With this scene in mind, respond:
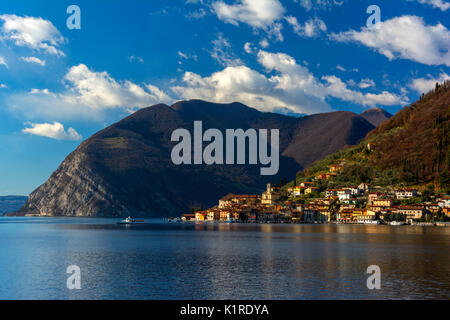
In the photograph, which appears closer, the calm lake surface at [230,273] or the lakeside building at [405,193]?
the calm lake surface at [230,273]

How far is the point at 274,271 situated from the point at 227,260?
38.3 ft

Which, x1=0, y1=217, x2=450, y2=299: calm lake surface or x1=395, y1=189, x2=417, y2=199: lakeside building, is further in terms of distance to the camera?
x1=395, y1=189, x2=417, y2=199: lakeside building

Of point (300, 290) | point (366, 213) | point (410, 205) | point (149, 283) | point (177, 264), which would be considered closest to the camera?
point (300, 290)

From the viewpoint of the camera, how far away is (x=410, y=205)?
591ft

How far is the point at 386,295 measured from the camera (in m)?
39.7

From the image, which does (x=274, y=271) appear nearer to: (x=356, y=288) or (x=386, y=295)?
(x=356, y=288)

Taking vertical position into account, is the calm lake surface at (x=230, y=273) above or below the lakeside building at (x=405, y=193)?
below

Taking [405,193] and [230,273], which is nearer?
[230,273]

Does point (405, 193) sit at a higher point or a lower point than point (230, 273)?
higher

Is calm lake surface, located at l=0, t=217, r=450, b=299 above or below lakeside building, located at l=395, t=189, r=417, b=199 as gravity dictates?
below
